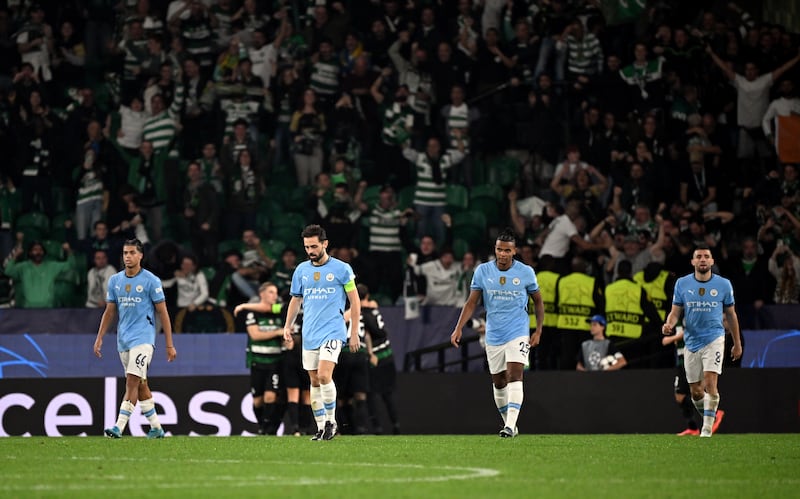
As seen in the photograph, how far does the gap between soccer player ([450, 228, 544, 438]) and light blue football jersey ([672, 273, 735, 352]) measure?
76.1 inches

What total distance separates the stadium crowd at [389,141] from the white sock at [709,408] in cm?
541

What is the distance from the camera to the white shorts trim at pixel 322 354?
49.5 feet

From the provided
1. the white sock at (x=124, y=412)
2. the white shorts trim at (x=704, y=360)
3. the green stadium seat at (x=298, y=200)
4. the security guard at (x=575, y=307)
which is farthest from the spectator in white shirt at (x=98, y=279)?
the white shorts trim at (x=704, y=360)

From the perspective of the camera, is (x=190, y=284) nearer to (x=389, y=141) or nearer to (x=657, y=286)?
(x=389, y=141)

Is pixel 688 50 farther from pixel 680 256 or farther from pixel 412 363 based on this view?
pixel 412 363

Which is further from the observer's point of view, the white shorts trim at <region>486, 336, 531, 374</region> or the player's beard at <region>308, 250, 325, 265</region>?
the white shorts trim at <region>486, 336, 531, 374</region>

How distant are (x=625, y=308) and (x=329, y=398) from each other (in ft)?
23.8

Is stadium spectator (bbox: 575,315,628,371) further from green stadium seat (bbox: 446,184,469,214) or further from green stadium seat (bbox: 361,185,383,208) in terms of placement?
green stadium seat (bbox: 361,185,383,208)

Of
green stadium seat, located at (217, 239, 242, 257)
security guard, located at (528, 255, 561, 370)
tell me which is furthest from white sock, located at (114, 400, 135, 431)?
green stadium seat, located at (217, 239, 242, 257)

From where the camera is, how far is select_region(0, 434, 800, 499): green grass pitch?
974 cm

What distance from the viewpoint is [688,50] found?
25.8m

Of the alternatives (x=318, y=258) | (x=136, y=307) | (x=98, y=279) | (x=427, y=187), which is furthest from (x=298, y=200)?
(x=318, y=258)

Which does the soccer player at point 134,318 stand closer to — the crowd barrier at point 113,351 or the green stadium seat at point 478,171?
the crowd barrier at point 113,351

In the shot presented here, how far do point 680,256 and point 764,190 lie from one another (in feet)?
9.24
